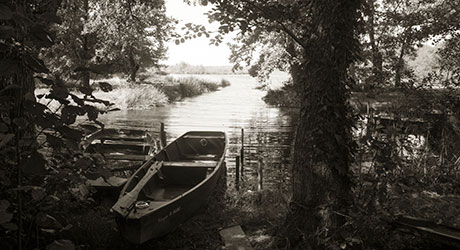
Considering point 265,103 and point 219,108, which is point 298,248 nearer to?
point 219,108

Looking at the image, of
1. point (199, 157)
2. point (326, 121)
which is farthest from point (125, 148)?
point (326, 121)

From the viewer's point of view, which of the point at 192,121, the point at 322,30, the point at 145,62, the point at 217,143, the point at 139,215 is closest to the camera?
the point at 322,30

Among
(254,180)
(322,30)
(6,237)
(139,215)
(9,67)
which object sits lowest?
(254,180)

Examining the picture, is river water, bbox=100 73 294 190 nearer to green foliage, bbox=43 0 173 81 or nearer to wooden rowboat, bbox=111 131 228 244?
wooden rowboat, bbox=111 131 228 244

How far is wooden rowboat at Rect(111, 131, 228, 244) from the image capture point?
4.96 metres

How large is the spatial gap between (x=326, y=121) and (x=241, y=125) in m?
15.2

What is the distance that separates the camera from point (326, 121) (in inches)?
177

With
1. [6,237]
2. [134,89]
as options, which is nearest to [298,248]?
[6,237]

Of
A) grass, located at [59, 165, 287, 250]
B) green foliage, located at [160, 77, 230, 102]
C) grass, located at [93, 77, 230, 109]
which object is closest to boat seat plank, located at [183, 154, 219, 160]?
grass, located at [59, 165, 287, 250]

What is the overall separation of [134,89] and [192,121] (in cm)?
878

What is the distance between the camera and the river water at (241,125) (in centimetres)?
1148

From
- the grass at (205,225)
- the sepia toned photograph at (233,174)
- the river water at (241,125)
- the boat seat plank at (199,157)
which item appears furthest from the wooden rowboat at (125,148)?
the river water at (241,125)

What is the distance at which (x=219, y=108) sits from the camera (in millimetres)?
27125

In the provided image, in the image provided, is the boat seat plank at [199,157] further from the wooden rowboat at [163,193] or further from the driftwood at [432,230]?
the driftwood at [432,230]
